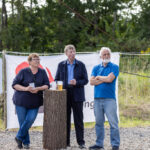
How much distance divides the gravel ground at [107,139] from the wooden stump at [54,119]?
13.3 inches

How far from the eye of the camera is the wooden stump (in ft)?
17.2

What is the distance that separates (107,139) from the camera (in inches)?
253

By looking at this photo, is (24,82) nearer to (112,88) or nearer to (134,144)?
(112,88)

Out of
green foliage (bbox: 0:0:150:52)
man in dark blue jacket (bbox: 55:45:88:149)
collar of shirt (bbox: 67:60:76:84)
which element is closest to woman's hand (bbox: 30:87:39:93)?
man in dark blue jacket (bbox: 55:45:88:149)

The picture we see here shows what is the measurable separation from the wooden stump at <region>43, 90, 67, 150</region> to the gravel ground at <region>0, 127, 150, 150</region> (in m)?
0.34

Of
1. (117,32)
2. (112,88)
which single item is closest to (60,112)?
(112,88)

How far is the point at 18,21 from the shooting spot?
20297 mm

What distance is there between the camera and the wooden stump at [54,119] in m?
5.23

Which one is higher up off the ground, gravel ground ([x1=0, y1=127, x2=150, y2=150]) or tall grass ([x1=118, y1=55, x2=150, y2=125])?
tall grass ([x1=118, y1=55, x2=150, y2=125])

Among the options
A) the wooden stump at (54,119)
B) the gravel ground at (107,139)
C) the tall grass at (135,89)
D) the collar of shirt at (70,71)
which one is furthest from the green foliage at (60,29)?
the wooden stump at (54,119)

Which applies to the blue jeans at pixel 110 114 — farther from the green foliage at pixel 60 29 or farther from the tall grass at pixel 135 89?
the green foliage at pixel 60 29

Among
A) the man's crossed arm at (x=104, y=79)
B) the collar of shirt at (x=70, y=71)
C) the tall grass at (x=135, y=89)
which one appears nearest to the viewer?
the man's crossed arm at (x=104, y=79)

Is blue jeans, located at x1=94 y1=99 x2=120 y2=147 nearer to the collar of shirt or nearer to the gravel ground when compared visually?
the gravel ground

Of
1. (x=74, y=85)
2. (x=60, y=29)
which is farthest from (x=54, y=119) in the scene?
(x=60, y=29)
